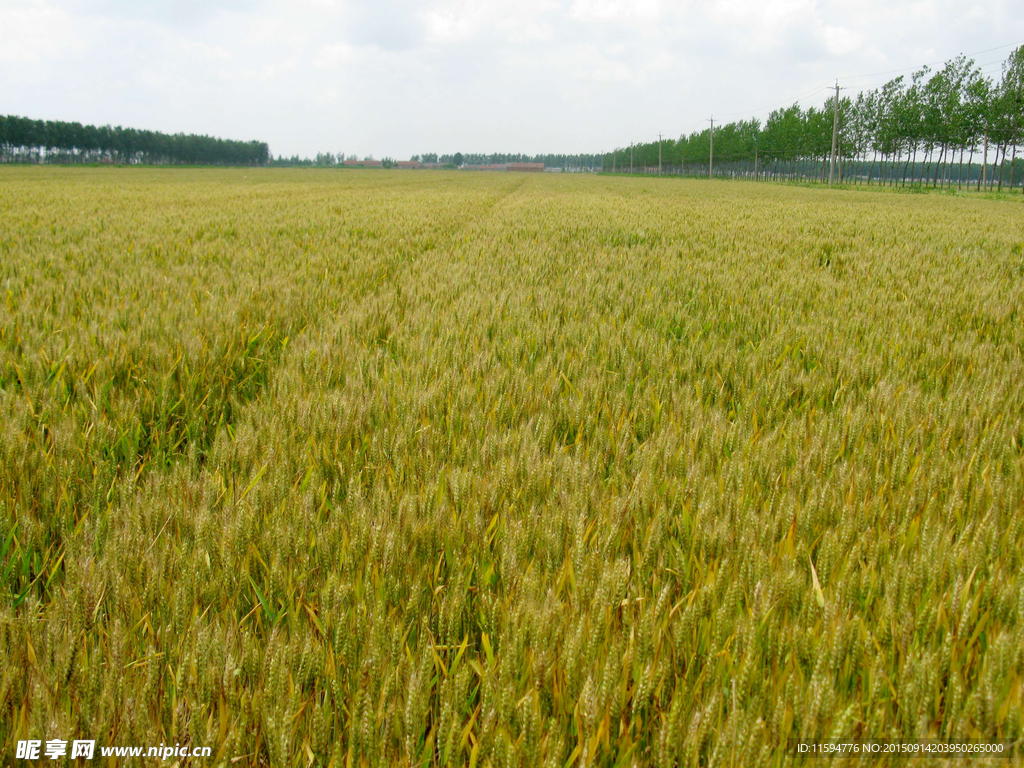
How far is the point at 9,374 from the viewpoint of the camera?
233cm

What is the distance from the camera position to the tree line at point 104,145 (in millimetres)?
100812

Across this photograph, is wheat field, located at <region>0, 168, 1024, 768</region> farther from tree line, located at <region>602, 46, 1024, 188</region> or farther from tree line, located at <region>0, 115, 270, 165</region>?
tree line, located at <region>0, 115, 270, 165</region>

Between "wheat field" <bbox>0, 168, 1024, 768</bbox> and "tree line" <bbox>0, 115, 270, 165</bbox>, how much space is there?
13285 cm

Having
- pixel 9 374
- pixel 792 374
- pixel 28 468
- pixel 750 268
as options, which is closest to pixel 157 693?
pixel 28 468

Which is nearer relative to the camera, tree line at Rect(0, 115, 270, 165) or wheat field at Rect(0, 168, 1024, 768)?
wheat field at Rect(0, 168, 1024, 768)

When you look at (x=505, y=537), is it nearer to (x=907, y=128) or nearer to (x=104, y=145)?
(x=907, y=128)

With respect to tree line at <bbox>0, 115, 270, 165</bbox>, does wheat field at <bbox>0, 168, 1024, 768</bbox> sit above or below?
below

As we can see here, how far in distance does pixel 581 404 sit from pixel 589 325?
132 centimetres

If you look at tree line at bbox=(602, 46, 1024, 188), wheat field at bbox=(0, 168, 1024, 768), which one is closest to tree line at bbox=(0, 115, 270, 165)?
tree line at bbox=(602, 46, 1024, 188)

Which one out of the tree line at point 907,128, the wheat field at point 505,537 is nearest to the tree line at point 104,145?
the tree line at point 907,128

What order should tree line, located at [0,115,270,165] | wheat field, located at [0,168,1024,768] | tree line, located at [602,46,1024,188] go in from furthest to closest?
tree line, located at [0,115,270,165] < tree line, located at [602,46,1024,188] < wheat field, located at [0,168,1024,768]

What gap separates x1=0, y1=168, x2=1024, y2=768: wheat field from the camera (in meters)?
0.86

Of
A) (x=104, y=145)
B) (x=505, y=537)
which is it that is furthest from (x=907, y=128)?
→ (x=104, y=145)

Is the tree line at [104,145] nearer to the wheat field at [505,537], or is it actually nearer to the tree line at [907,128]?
the tree line at [907,128]
